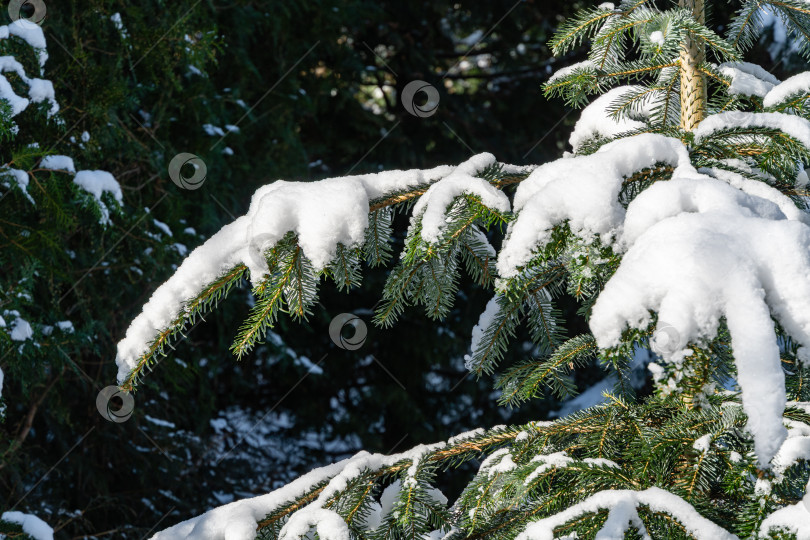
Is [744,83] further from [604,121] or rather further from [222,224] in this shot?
[222,224]

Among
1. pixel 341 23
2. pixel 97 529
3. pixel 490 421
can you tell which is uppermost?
pixel 341 23

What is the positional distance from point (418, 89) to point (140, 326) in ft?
19.6

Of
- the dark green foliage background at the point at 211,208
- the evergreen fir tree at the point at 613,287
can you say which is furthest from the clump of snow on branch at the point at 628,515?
the dark green foliage background at the point at 211,208

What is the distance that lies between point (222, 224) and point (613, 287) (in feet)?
14.5

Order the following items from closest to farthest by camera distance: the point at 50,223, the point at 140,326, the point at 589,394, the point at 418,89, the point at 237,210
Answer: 1. the point at 140,326
2. the point at 50,223
3. the point at 237,210
4. the point at 418,89
5. the point at 589,394

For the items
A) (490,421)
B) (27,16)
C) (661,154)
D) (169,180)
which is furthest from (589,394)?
(661,154)

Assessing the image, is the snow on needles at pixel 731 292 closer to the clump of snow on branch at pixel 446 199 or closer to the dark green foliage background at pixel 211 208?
the clump of snow on branch at pixel 446 199

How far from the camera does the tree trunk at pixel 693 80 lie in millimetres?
1383

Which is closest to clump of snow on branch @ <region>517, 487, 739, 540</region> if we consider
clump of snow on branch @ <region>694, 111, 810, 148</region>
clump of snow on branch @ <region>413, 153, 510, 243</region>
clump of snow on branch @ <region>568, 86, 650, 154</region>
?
clump of snow on branch @ <region>413, 153, 510, 243</region>

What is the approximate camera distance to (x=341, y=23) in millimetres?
6281

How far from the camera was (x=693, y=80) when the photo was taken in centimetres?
140

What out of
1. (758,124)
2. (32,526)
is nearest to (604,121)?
(758,124)

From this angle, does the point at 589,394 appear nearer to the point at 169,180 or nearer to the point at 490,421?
the point at 490,421

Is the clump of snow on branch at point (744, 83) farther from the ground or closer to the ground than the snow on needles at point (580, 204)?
closer to the ground
